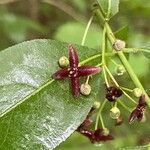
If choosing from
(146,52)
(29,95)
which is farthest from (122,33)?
(29,95)

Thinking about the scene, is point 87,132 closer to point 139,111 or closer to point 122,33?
point 139,111

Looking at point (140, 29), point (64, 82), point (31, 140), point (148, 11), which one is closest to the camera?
point (31, 140)

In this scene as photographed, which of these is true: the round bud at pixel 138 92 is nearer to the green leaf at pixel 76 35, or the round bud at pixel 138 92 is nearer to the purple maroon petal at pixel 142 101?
the purple maroon petal at pixel 142 101

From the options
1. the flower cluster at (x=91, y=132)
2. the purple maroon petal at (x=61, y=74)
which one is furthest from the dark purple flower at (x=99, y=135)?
the purple maroon petal at (x=61, y=74)

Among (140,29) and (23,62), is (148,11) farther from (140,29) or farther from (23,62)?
(140,29)

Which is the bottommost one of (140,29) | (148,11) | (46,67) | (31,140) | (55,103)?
(31,140)

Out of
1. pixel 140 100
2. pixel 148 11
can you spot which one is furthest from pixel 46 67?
pixel 148 11
